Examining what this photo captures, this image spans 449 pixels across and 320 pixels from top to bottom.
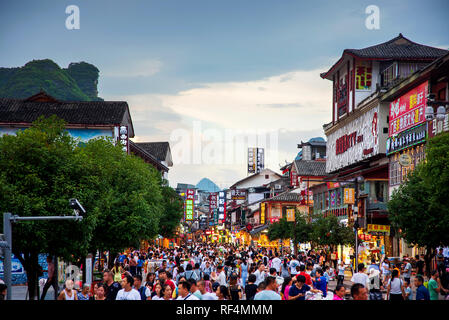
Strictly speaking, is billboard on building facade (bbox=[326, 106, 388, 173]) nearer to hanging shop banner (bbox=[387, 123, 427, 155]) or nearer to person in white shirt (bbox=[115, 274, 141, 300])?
hanging shop banner (bbox=[387, 123, 427, 155])

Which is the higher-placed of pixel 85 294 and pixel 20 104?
pixel 20 104

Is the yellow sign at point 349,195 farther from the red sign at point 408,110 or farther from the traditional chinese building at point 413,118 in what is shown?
the red sign at point 408,110

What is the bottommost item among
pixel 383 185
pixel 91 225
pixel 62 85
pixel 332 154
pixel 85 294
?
pixel 85 294

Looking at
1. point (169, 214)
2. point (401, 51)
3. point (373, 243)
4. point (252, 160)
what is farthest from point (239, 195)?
point (373, 243)

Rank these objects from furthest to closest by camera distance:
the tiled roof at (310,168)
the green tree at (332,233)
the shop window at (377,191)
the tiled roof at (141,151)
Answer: the tiled roof at (310,168), the tiled roof at (141,151), the shop window at (377,191), the green tree at (332,233)

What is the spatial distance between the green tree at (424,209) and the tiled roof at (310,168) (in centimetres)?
5162

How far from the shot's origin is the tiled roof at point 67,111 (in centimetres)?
6531

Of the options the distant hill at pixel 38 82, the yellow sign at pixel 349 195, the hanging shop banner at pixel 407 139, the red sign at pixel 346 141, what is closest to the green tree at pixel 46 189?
the hanging shop banner at pixel 407 139

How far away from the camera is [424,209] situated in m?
34.9

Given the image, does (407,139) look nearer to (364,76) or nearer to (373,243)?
(373,243)
